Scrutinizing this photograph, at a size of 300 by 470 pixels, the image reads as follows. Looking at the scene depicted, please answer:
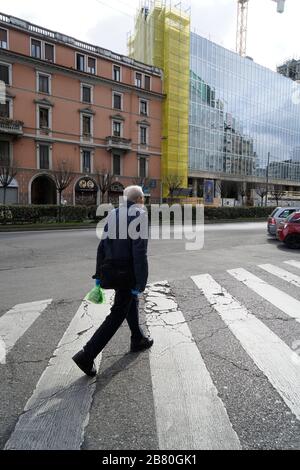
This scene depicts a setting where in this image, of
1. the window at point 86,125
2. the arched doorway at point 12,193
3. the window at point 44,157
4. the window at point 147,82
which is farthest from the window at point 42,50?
the arched doorway at point 12,193

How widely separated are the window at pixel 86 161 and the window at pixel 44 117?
17.6 feet

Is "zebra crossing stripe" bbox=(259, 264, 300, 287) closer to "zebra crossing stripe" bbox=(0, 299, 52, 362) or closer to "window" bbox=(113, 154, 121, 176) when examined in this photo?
"zebra crossing stripe" bbox=(0, 299, 52, 362)

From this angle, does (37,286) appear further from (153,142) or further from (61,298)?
(153,142)

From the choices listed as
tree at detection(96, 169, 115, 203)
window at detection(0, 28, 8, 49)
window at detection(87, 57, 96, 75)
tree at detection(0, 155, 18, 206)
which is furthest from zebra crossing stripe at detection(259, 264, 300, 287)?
window at detection(87, 57, 96, 75)

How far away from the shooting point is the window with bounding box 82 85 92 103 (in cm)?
3956

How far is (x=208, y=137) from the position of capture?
2116 inches

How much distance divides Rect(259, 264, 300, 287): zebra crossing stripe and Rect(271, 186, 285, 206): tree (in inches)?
2180

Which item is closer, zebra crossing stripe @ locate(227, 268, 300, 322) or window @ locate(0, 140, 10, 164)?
zebra crossing stripe @ locate(227, 268, 300, 322)

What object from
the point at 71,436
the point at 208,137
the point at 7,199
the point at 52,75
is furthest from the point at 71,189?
the point at 71,436

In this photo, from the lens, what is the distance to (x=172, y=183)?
44.9 meters

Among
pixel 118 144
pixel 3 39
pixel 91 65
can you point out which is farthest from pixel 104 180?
pixel 3 39

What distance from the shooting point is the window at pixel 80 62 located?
1526 inches
